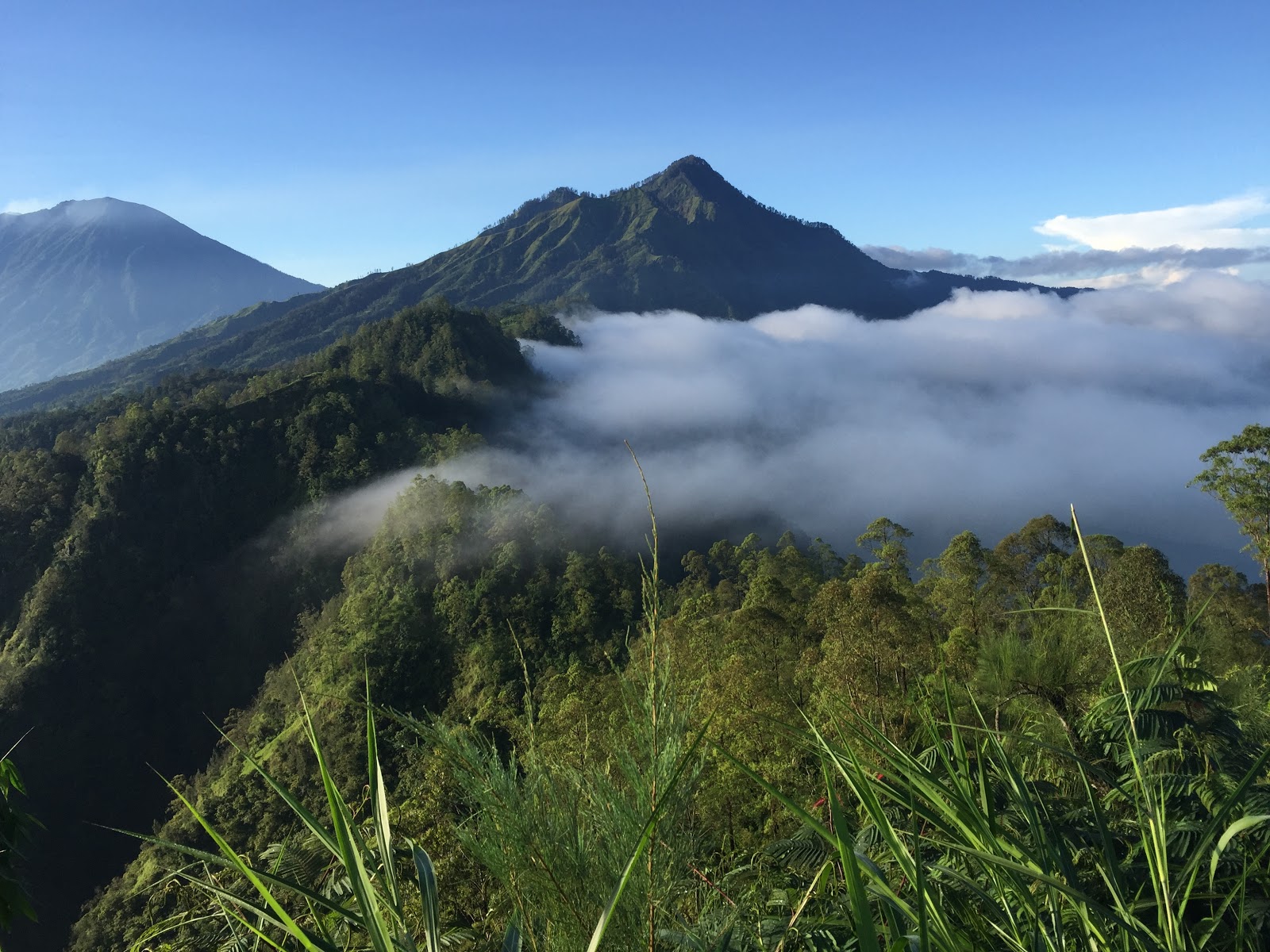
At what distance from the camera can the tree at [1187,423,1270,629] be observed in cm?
1662

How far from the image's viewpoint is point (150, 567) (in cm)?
4719

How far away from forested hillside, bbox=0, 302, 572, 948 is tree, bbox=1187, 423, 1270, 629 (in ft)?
143

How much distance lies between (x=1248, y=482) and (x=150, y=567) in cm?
5298

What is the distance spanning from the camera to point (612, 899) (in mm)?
956

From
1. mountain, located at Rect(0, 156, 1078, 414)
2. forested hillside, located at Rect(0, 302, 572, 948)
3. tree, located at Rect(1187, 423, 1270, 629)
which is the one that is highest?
mountain, located at Rect(0, 156, 1078, 414)

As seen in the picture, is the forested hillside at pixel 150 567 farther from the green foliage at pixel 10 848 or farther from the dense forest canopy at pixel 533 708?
the green foliage at pixel 10 848

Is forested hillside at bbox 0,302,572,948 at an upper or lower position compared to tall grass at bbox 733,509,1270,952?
lower

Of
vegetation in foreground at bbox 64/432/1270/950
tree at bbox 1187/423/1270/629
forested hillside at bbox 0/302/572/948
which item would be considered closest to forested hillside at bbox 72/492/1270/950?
vegetation in foreground at bbox 64/432/1270/950

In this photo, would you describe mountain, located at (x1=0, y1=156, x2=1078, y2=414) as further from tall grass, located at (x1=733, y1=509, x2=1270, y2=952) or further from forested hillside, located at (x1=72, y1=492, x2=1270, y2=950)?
tall grass, located at (x1=733, y1=509, x2=1270, y2=952)

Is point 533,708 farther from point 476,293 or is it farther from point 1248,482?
point 476,293

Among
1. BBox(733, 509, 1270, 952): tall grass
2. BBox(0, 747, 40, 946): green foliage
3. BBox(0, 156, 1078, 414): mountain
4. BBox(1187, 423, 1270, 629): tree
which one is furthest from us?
BBox(0, 156, 1078, 414): mountain

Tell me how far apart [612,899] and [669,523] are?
68.9 metres

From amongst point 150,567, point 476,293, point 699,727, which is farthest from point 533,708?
point 476,293

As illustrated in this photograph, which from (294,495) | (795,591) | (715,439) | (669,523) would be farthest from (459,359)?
(715,439)
